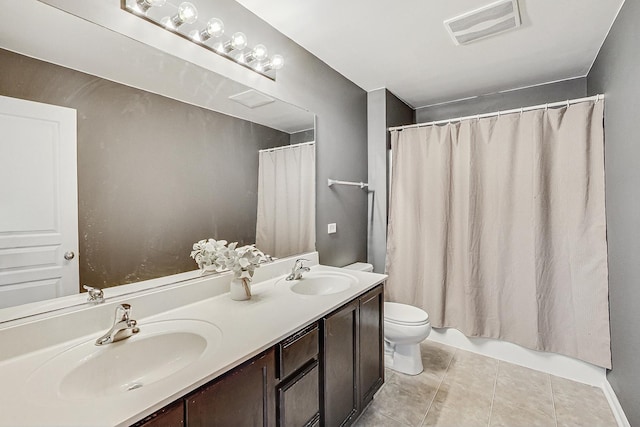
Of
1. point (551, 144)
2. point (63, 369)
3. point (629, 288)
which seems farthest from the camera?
point (551, 144)

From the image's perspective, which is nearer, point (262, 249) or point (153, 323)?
point (153, 323)

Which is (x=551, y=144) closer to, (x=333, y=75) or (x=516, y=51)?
(x=516, y=51)

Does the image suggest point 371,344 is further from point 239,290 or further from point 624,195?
point 624,195

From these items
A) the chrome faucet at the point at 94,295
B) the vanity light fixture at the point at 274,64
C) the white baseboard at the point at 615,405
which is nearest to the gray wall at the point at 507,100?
the vanity light fixture at the point at 274,64

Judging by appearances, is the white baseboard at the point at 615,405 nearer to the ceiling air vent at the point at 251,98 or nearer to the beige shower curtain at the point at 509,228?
the beige shower curtain at the point at 509,228

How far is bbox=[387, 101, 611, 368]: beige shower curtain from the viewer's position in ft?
Answer: 6.66

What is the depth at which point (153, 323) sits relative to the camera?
1155 mm

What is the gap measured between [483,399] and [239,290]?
1762 millimetres

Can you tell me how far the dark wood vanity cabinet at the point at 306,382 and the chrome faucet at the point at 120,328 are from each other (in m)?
0.43

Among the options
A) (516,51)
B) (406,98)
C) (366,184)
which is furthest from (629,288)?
(406,98)

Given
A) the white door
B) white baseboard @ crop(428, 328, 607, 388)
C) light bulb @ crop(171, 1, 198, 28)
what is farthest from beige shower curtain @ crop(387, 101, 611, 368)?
the white door

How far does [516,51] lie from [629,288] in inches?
65.8

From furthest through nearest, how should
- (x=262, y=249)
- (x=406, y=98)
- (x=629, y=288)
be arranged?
(x=406, y=98) < (x=262, y=249) < (x=629, y=288)

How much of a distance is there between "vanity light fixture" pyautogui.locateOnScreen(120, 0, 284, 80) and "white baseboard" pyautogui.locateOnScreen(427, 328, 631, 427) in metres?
2.61
